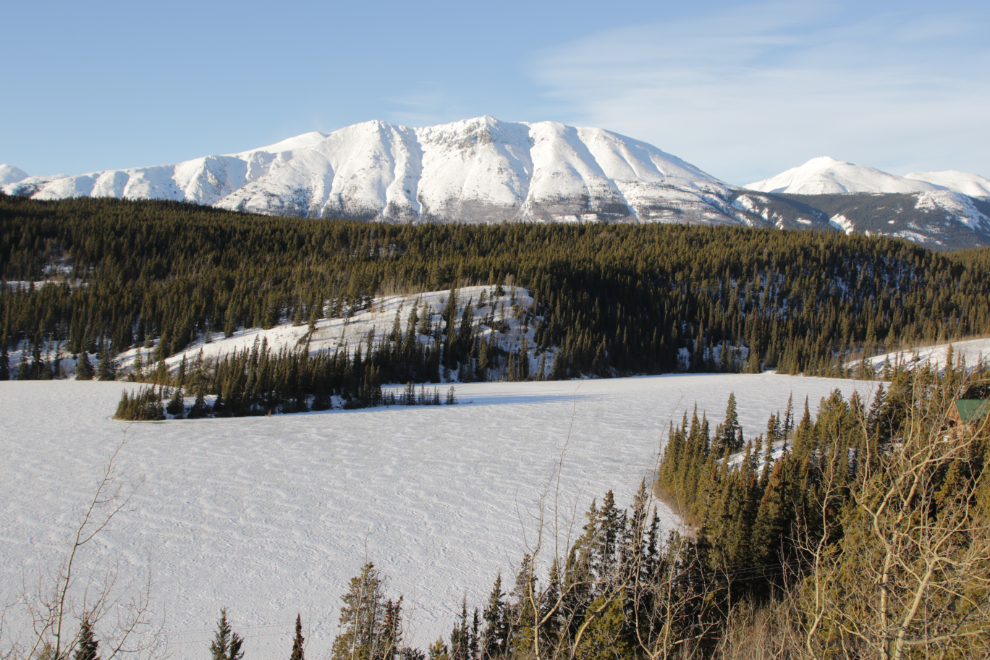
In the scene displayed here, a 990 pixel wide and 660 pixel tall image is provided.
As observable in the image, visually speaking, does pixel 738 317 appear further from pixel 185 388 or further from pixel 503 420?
pixel 185 388

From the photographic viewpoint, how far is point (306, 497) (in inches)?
1205

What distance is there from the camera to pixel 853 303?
122188mm

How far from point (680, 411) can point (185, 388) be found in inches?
2102

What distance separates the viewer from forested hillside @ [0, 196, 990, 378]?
93.2 m

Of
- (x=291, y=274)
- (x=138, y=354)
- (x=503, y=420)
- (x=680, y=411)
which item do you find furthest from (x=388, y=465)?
(x=291, y=274)

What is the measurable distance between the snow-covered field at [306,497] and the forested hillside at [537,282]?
36.2 meters

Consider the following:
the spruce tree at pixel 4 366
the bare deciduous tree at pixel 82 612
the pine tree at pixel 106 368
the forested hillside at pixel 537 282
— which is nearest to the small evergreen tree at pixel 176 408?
the bare deciduous tree at pixel 82 612

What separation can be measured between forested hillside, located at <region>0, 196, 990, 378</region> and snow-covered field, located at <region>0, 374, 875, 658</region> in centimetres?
3620

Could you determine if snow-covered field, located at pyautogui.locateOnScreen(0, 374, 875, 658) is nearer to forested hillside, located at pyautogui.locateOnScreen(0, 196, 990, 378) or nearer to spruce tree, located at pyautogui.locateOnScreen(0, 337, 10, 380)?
spruce tree, located at pyautogui.locateOnScreen(0, 337, 10, 380)

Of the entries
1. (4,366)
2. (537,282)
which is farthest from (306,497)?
(4,366)

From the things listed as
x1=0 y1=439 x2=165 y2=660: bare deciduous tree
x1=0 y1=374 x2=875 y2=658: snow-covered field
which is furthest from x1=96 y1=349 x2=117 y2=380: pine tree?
x1=0 y1=439 x2=165 y2=660: bare deciduous tree

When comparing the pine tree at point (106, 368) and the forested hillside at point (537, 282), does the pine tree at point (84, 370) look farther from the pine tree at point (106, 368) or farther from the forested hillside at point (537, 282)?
the forested hillside at point (537, 282)

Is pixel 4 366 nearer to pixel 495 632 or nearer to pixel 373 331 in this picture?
pixel 373 331

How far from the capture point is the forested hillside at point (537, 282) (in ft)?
306
